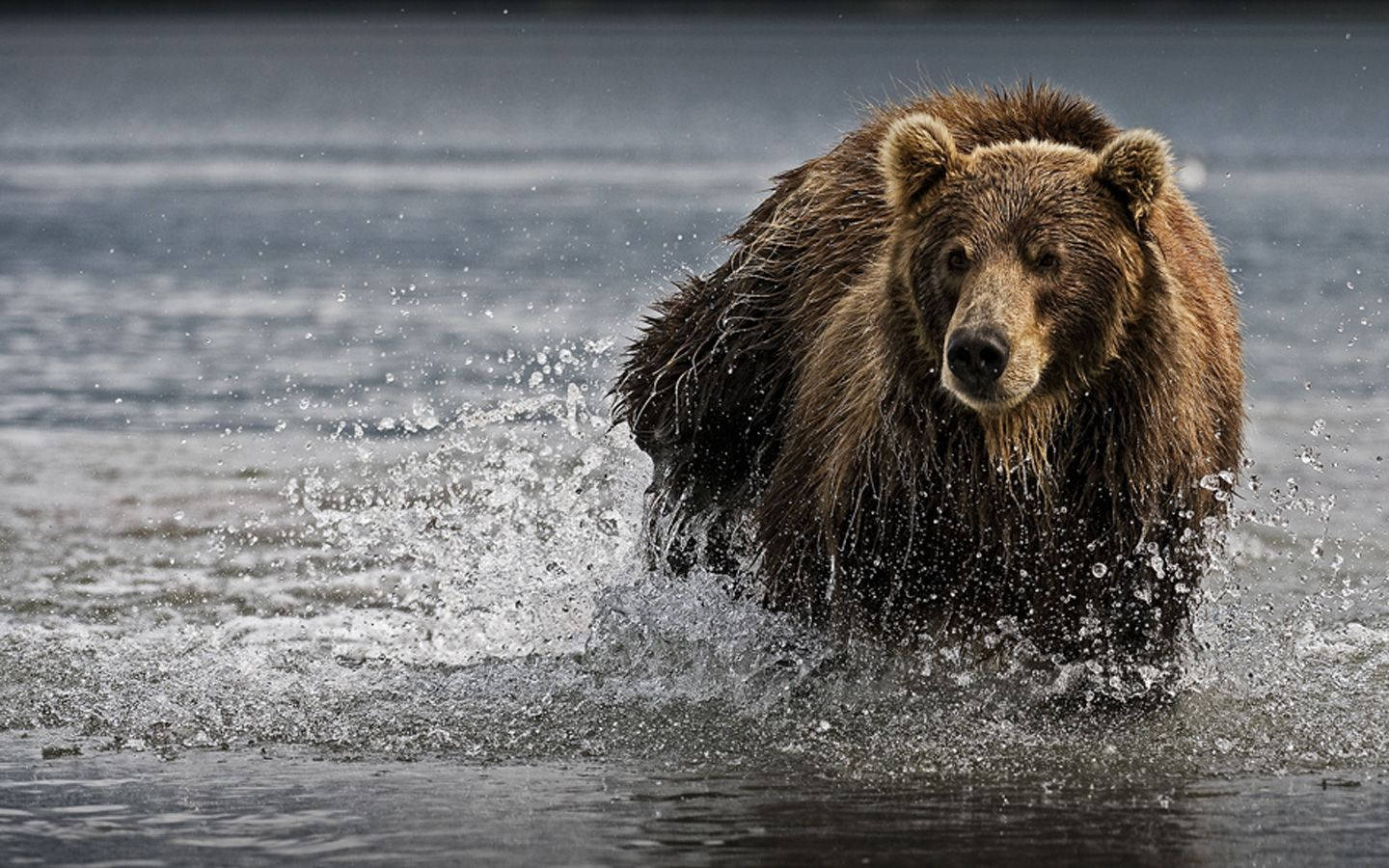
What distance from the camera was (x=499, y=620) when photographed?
7965mm

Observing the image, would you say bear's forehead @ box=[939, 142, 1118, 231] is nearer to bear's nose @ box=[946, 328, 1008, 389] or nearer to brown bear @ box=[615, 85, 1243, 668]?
brown bear @ box=[615, 85, 1243, 668]

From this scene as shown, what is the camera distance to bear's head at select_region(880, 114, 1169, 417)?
5.53m

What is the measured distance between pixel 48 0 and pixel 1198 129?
108 meters

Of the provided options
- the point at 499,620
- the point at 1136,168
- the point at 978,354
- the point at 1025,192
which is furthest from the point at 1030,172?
the point at 499,620

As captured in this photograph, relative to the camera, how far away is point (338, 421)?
12.1 metres

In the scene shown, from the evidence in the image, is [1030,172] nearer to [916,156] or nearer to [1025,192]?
[1025,192]

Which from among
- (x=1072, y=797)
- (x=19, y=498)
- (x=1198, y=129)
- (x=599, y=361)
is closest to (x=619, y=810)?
(x=1072, y=797)

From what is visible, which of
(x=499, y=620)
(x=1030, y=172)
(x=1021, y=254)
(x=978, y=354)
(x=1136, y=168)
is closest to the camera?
(x=978, y=354)

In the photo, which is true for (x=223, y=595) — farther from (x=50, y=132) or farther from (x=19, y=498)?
(x=50, y=132)

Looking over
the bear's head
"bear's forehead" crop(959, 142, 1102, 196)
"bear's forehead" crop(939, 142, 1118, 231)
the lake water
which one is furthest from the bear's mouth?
the lake water

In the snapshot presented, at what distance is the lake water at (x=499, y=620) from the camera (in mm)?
5500

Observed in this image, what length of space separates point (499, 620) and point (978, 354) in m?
3.08

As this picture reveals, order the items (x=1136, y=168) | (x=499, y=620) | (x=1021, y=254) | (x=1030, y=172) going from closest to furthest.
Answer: (x=1021, y=254)
(x=1136, y=168)
(x=1030, y=172)
(x=499, y=620)

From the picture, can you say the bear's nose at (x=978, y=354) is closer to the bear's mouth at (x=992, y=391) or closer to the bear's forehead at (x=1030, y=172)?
the bear's mouth at (x=992, y=391)
